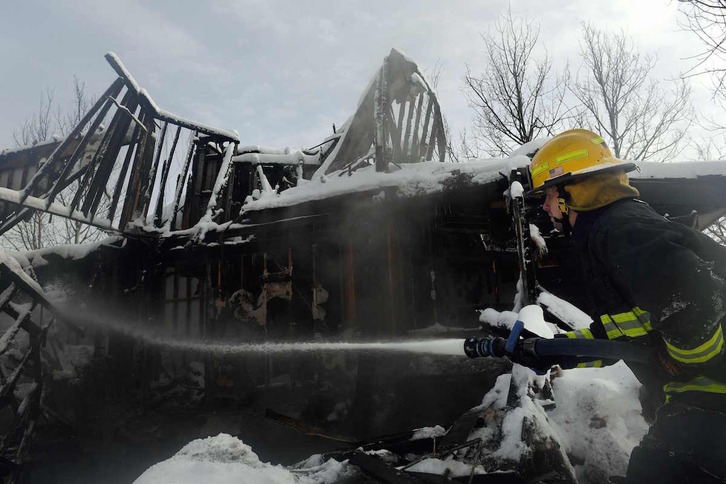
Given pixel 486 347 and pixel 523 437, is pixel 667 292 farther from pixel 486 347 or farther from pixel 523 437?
pixel 523 437

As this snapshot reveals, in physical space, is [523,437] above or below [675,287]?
below

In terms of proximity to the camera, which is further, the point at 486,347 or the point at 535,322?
the point at 535,322

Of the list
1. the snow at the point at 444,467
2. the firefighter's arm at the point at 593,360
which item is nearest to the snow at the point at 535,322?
the firefighter's arm at the point at 593,360

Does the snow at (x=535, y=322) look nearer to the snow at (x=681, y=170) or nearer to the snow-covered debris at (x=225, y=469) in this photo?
the snow-covered debris at (x=225, y=469)

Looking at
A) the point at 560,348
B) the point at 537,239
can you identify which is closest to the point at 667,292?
the point at 560,348

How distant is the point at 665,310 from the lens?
58.6 inches

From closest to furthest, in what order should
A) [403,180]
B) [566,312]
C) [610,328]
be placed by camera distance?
[610,328] → [566,312] → [403,180]

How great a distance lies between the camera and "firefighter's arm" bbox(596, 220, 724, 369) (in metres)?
1.44

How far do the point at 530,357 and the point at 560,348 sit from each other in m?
0.21

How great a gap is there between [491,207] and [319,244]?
299 centimetres

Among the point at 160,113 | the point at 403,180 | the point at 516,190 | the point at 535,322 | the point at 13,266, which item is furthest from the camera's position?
the point at 160,113

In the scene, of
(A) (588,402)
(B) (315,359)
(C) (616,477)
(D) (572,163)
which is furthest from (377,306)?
(D) (572,163)

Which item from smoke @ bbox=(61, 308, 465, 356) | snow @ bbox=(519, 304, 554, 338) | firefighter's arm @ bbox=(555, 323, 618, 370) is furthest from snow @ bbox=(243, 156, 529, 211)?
firefighter's arm @ bbox=(555, 323, 618, 370)

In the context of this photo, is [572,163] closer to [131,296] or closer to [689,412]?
[689,412]
